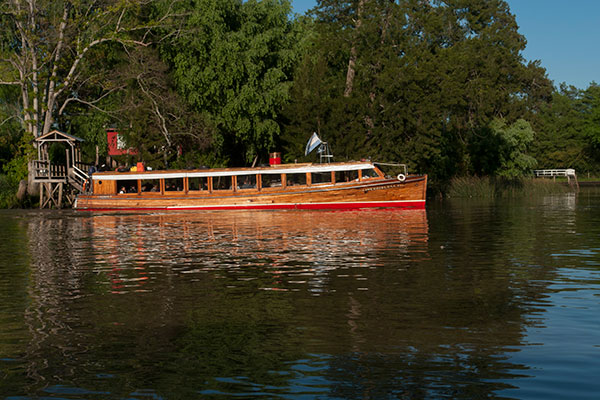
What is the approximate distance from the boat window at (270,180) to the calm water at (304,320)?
22954 millimetres

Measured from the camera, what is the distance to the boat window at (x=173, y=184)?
160 ft

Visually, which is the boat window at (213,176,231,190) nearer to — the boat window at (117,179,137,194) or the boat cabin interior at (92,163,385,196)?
the boat cabin interior at (92,163,385,196)

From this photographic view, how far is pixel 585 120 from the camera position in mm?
102188

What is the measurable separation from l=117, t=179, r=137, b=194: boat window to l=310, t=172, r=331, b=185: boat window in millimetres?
12599

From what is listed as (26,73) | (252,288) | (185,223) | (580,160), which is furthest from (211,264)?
(580,160)

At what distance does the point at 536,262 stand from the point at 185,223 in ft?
66.7

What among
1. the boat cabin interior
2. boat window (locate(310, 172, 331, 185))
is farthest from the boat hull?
boat window (locate(310, 172, 331, 185))

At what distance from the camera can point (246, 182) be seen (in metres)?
47.9

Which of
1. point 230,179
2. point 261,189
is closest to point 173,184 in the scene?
point 230,179

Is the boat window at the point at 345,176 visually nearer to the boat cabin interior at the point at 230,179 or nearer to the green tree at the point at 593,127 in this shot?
the boat cabin interior at the point at 230,179

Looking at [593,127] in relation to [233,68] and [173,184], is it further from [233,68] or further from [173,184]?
[173,184]

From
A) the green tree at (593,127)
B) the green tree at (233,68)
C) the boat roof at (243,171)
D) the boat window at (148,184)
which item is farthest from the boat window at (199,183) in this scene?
the green tree at (593,127)

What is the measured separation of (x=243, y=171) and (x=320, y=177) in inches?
198

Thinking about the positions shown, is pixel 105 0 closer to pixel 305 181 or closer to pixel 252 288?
pixel 305 181
